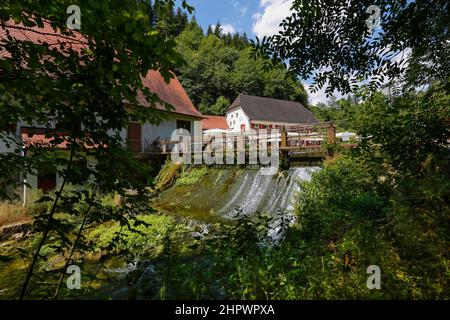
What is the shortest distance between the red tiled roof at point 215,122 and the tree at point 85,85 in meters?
38.4

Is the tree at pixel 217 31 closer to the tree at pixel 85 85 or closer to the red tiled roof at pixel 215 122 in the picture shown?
the red tiled roof at pixel 215 122

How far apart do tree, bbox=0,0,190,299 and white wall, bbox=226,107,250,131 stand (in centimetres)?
3621

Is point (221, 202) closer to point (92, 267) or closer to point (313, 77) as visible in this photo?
point (92, 267)

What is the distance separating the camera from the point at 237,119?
41406mm

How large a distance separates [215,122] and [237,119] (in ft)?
13.4

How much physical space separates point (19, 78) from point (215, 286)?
3.41 m

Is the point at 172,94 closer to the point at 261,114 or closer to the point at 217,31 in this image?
the point at 261,114

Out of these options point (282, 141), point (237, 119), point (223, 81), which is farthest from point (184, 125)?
point (223, 81)

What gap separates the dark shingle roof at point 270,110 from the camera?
40.2 m

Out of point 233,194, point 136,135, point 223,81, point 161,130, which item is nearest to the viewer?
point 233,194

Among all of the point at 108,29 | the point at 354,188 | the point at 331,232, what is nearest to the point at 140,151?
the point at 354,188

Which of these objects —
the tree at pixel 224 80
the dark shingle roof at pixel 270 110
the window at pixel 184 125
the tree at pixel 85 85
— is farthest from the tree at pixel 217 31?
the tree at pixel 85 85

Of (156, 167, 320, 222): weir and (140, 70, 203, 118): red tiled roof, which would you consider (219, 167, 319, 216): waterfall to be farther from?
(140, 70, 203, 118): red tiled roof

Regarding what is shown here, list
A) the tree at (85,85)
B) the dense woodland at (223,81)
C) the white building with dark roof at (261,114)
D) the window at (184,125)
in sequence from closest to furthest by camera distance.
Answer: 1. the tree at (85,85)
2. the window at (184,125)
3. the white building with dark roof at (261,114)
4. the dense woodland at (223,81)
